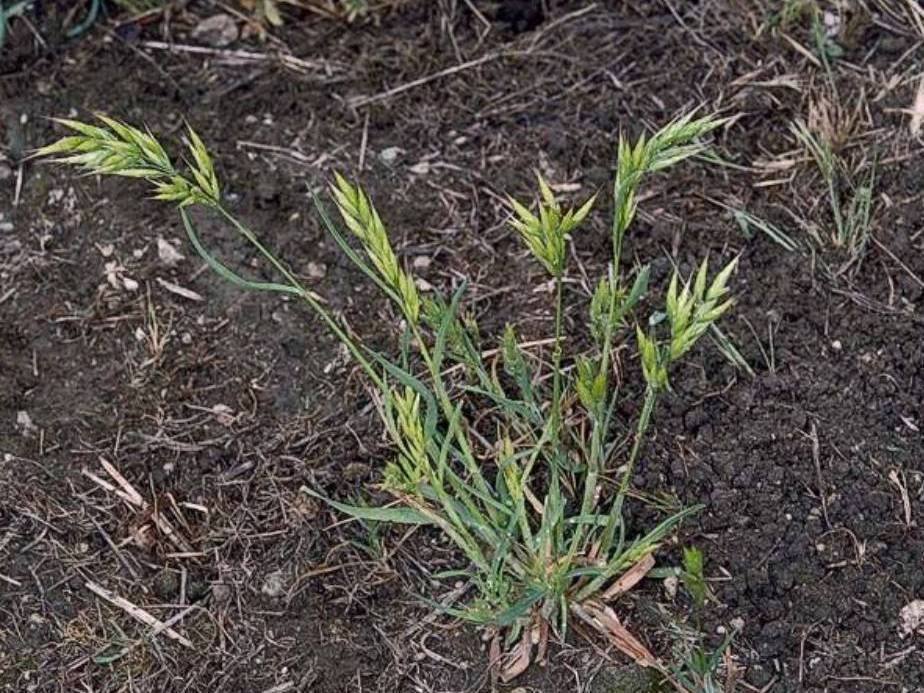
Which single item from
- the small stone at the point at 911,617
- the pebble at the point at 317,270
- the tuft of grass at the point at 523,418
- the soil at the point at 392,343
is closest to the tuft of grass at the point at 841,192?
the soil at the point at 392,343

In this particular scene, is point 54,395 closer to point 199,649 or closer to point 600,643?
point 199,649

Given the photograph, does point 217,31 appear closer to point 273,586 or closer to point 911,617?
point 273,586

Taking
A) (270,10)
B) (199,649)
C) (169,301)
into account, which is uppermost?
(270,10)

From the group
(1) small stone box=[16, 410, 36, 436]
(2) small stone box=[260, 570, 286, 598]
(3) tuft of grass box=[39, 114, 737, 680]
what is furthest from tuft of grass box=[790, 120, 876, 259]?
(1) small stone box=[16, 410, 36, 436]

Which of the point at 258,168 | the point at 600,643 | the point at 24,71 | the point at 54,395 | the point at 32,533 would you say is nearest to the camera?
the point at 600,643

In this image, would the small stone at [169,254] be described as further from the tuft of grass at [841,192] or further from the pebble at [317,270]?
the tuft of grass at [841,192]

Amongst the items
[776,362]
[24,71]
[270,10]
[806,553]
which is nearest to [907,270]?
[776,362]

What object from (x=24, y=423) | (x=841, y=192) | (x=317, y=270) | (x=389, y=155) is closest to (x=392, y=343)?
(x=317, y=270)
